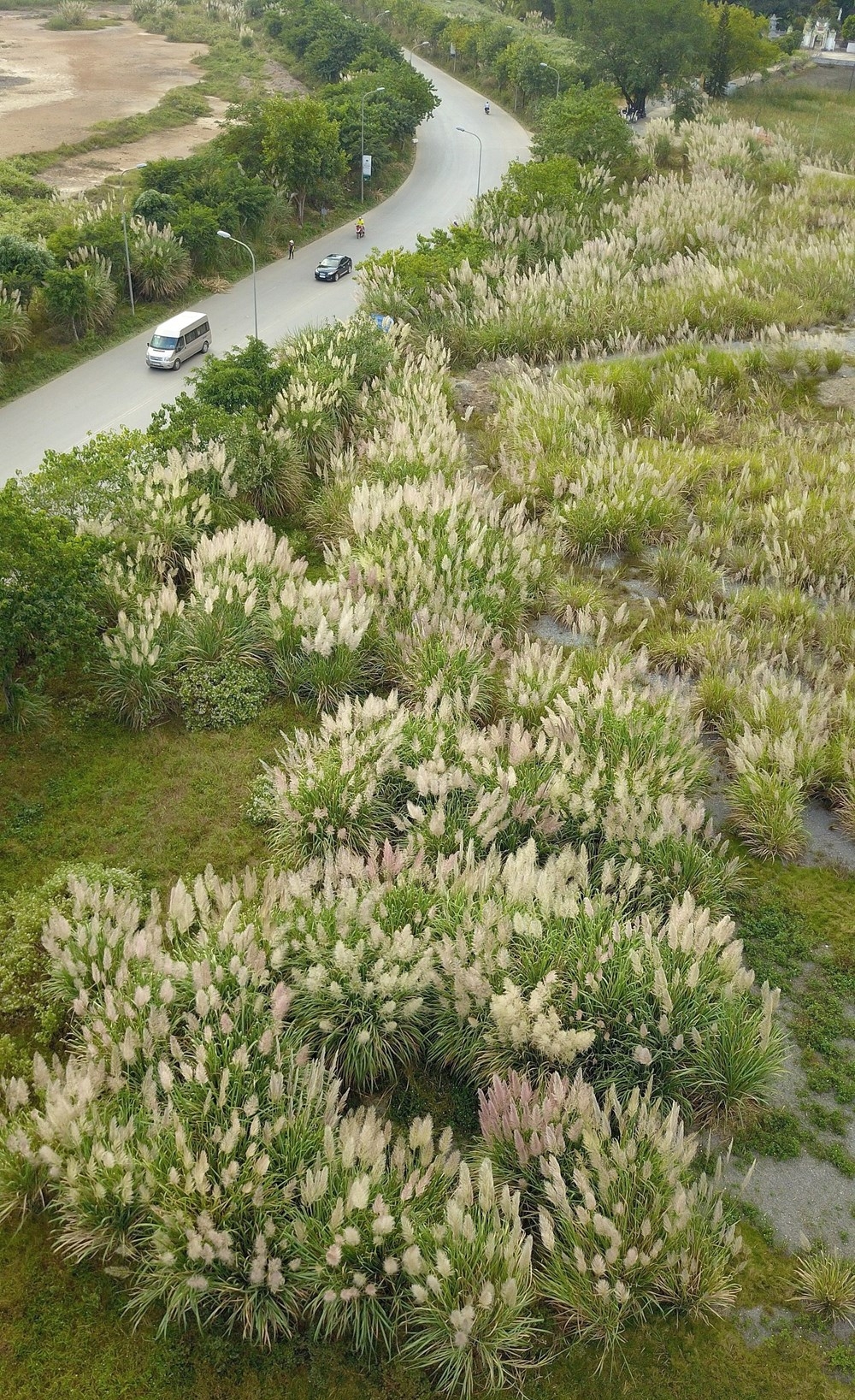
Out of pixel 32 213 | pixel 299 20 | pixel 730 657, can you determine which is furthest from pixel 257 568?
pixel 299 20

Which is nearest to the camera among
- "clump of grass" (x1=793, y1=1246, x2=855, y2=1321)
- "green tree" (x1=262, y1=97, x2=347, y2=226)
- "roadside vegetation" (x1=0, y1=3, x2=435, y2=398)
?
"clump of grass" (x1=793, y1=1246, x2=855, y2=1321)

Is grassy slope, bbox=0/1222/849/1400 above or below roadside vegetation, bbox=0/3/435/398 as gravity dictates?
below

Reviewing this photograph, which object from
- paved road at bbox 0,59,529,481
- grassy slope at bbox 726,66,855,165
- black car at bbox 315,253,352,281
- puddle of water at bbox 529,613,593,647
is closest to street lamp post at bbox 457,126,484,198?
paved road at bbox 0,59,529,481

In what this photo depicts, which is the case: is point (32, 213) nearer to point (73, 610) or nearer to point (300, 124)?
point (300, 124)

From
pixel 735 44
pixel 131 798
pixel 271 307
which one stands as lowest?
pixel 271 307

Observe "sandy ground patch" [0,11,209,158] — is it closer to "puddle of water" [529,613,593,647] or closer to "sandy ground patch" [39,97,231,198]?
"sandy ground patch" [39,97,231,198]

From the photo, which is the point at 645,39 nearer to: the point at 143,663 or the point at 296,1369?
the point at 143,663

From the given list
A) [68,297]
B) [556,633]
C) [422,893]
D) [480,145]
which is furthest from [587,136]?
[422,893]
